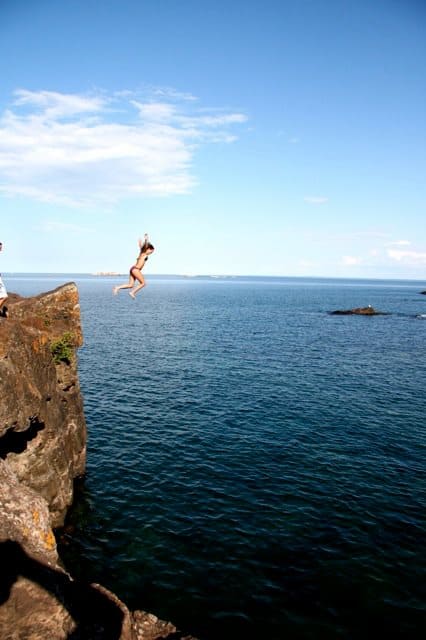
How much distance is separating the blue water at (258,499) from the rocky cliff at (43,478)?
2.89 meters

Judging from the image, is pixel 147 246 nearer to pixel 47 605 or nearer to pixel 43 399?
pixel 43 399

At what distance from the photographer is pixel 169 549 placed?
20203 millimetres

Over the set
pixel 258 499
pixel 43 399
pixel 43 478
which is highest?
pixel 43 399

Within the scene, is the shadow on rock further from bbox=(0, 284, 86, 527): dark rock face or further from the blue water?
bbox=(0, 284, 86, 527): dark rock face

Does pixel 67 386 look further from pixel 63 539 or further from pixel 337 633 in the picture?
pixel 337 633

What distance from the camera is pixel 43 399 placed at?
21469 millimetres

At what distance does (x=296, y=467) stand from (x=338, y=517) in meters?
5.70

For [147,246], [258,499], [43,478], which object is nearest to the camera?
[147,246]

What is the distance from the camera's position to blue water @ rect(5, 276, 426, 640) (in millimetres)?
16984

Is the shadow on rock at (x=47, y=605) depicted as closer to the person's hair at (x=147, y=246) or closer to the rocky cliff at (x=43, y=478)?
the rocky cliff at (x=43, y=478)

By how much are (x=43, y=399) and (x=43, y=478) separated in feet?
14.3

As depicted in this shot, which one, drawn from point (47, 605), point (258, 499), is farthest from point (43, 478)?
point (258, 499)

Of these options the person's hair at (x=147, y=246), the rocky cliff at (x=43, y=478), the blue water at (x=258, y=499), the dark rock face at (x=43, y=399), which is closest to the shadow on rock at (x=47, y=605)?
the rocky cliff at (x=43, y=478)

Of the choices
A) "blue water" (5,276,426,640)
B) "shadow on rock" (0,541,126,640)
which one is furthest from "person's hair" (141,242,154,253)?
"blue water" (5,276,426,640)
